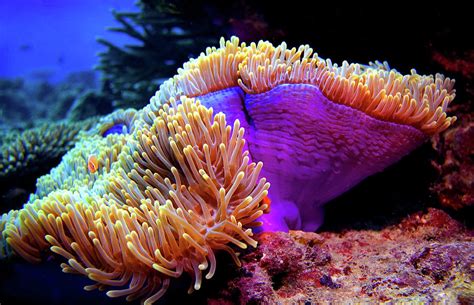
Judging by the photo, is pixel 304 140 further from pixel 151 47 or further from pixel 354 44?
pixel 151 47

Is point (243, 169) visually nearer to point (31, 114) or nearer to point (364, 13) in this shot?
point (364, 13)

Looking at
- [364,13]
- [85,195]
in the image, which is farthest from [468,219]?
[85,195]

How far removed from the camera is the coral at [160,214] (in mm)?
1720

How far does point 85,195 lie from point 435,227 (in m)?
2.37

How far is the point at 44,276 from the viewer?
1.99 metres

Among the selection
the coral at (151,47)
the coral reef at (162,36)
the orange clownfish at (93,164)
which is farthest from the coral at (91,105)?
the orange clownfish at (93,164)

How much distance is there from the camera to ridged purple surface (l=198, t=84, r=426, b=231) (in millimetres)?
2084

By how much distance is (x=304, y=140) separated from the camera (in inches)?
85.6

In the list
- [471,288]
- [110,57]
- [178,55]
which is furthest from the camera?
[110,57]

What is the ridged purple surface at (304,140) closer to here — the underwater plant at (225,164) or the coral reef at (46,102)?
the underwater plant at (225,164)

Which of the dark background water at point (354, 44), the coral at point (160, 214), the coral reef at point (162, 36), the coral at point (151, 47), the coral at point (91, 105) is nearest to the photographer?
the coral at point (160, 214)

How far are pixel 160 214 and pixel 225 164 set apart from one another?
44 centimetres

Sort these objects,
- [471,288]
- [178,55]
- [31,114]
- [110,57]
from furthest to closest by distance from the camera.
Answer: [31,114], [110,57], [178,55], [471,288]

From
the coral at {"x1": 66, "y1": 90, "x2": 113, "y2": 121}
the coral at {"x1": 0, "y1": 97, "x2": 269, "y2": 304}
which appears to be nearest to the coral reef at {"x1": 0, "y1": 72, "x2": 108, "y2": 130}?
the coral at {"x1": 66, "y1": 90, "x2": 113, "y2": 121}
